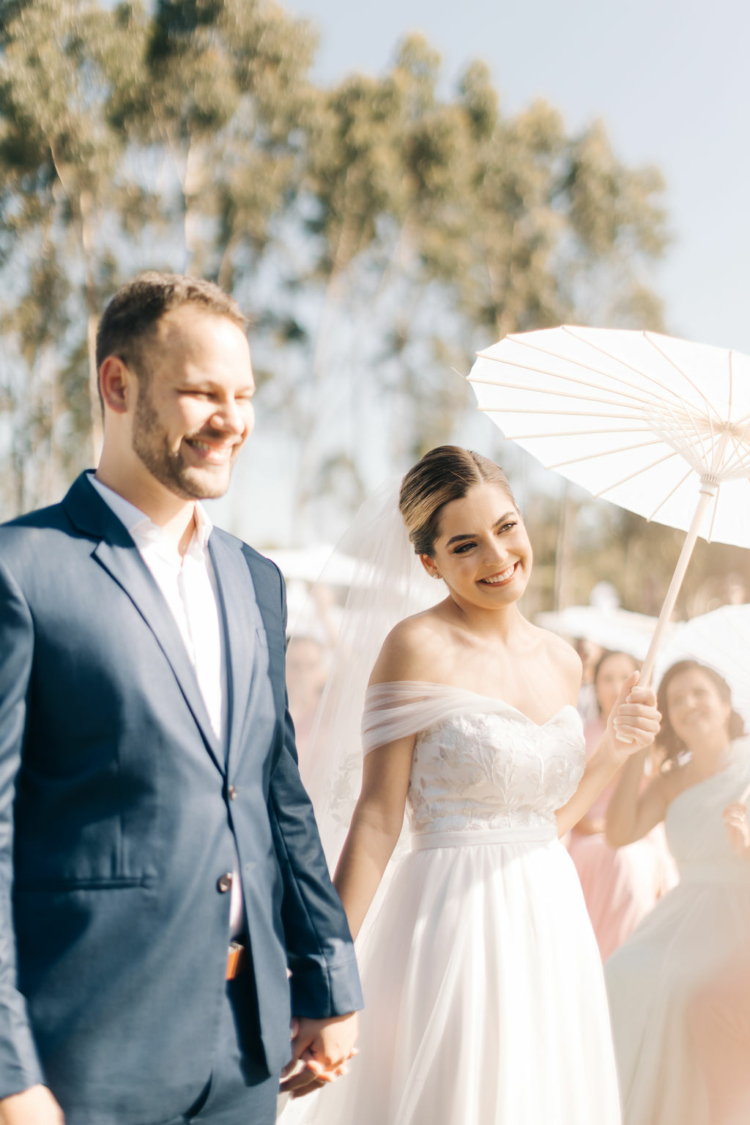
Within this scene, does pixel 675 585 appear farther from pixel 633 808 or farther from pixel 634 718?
pixel 633 808

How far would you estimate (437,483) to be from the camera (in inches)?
115

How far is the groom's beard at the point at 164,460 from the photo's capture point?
1806mm

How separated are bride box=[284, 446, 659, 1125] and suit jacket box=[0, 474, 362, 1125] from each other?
80 cm

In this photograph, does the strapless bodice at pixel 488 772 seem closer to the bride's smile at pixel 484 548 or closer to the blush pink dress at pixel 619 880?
the bride's smile at pixel 484 548

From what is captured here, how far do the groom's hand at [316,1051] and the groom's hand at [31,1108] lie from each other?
566 millimetres

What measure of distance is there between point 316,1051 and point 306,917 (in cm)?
28

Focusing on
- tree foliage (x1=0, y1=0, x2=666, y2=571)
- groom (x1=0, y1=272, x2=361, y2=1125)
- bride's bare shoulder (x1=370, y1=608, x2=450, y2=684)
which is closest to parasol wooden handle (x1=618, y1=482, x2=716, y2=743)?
bride's bare shoulder (x1=370, y1=608, x2=450, y2=684)

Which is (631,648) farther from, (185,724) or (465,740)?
(185,724)

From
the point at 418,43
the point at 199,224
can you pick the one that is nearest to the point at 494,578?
the point at 199,224

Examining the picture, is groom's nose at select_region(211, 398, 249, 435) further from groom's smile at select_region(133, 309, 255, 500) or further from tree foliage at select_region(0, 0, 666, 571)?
tree foliage at select_region(0, 0, 666, 571)

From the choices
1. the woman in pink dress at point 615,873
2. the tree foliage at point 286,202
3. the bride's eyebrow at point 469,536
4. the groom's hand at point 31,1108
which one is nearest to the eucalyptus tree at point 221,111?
the tree foliage at point 286,202

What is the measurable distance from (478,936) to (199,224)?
65.5 feet

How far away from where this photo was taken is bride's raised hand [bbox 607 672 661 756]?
9.27ft

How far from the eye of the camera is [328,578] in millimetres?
3619
